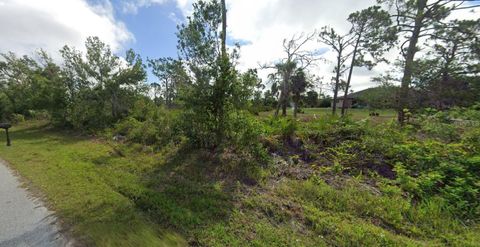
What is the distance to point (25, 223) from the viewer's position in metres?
2.99

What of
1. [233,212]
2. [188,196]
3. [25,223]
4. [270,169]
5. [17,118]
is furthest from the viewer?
[17,118]

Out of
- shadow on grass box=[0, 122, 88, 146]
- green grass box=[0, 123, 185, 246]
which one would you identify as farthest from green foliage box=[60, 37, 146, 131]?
green grass box=[0, 123, 185, 246]

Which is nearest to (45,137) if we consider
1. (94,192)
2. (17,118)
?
(94,192)

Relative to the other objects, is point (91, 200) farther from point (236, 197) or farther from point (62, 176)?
point (236, 197)

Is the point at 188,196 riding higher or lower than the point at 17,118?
lower

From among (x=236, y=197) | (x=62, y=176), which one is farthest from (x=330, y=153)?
(x=62, y=176)

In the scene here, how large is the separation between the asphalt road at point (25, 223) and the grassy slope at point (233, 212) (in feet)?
0.61

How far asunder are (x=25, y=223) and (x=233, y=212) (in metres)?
2.85

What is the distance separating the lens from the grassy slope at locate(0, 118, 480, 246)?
8.87ft

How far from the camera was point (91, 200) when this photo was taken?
3635mm

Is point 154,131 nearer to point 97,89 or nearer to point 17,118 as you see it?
point 97,89

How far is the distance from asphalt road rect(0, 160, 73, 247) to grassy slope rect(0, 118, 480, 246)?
186 mm

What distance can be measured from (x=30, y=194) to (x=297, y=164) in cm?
540

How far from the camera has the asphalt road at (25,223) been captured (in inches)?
101
